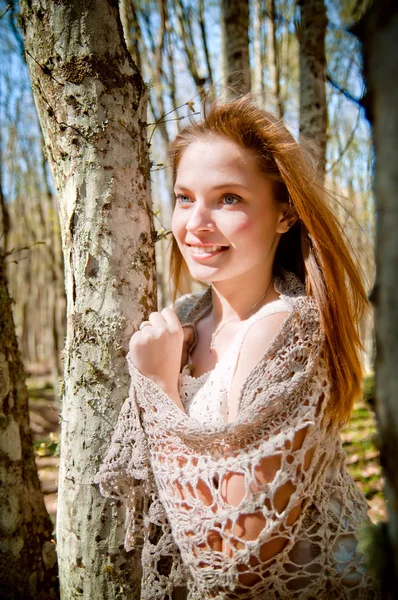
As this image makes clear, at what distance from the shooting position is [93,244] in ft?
4.91

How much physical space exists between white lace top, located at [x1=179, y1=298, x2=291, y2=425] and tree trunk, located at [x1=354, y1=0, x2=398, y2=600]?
0.89m

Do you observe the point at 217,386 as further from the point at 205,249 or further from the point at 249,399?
the point at 205,249

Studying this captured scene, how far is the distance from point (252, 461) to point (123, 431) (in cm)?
46

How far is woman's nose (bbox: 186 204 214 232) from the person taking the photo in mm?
1542

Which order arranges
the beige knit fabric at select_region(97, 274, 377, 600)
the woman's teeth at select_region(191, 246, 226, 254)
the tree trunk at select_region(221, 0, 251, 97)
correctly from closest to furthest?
the beige knit fabric at select_region(97, 274, 377, 600), the woman's teeth at select_region(191, 246, 226, 254), the tree trunk at select_region(221, 0, 251, 97)

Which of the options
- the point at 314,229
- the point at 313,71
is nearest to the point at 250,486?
the point at 314,229

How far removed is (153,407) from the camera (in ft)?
4.66

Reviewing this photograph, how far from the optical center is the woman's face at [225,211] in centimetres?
153

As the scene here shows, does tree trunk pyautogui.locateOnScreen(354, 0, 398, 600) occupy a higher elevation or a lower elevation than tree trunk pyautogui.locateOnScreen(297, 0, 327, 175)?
lower

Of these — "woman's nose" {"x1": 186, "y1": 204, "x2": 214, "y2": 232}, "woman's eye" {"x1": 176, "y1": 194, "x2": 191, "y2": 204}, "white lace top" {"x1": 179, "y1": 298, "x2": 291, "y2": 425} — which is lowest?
"white lace top" {"x1": 179, "y1": 298, "x2": 291, "y2": 425}

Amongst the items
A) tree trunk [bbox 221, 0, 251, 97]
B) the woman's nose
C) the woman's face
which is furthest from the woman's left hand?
tree trunk [bbox 221, 0, 251, 97]

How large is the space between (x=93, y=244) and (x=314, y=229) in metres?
0.79

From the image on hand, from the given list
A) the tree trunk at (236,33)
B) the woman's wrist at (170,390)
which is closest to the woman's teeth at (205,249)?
the woman's wrist at (170,390)

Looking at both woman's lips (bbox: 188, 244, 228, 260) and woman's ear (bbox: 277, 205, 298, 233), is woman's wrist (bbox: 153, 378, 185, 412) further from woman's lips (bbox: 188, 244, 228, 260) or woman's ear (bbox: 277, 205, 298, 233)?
woman's ear (bbox: 277, 205, 298, 233)
